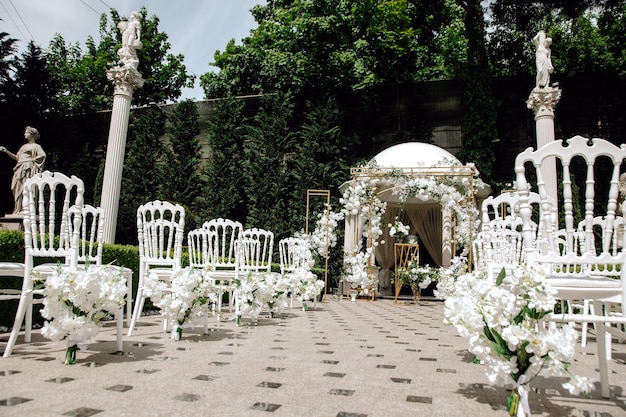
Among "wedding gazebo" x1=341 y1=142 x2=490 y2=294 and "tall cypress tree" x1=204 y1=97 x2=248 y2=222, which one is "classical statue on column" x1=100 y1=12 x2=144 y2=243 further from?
"wedding gazebo" x1=341 y1=142 x2=490 y2=294

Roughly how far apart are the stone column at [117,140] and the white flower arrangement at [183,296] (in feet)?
22.4

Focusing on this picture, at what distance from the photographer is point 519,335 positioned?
203cm

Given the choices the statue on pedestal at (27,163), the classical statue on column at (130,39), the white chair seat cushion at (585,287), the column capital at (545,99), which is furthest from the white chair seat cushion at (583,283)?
the classical statue on column at (130,39)

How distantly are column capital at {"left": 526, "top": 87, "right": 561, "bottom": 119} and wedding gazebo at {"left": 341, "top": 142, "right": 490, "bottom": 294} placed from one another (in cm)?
253

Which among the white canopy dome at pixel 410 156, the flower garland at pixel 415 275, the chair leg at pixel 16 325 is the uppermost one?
the white canopy dome at pixel 410 156

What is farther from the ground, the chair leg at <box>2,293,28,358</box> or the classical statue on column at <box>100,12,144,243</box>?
the classical statue on column at <box>100,12,144,243</box>

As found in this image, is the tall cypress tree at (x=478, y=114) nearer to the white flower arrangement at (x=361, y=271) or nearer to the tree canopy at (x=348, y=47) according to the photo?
the tree canopy at (x=348, y=47)

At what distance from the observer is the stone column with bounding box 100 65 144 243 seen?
10.5m

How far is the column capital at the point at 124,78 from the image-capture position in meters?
10.7

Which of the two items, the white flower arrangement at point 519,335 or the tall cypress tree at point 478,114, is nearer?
the white flower arrangement at point 519,335

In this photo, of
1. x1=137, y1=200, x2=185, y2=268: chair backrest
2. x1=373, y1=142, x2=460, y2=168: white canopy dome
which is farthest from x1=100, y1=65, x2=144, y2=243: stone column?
x1=373, y1=142, x2=460, y2=168: white canopy dome

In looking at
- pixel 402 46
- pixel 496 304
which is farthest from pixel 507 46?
pixel 496 304

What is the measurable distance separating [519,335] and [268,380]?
140 centimetres

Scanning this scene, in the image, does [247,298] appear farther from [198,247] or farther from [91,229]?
[91,229]
